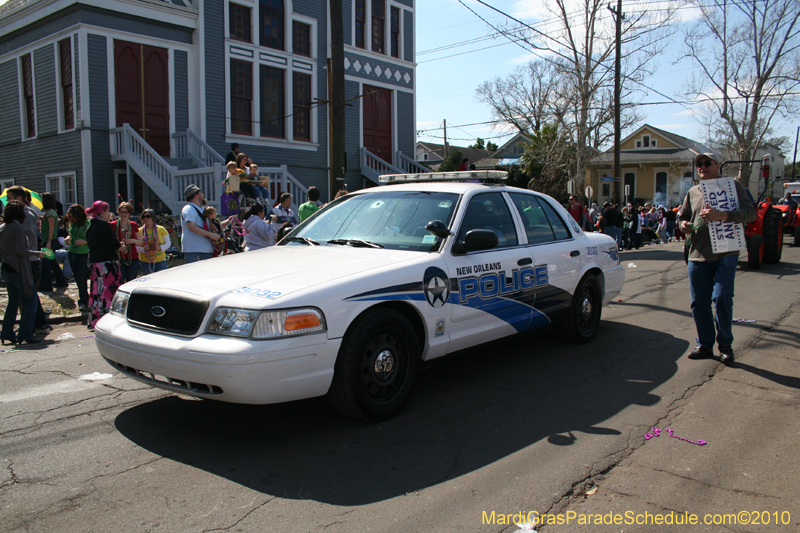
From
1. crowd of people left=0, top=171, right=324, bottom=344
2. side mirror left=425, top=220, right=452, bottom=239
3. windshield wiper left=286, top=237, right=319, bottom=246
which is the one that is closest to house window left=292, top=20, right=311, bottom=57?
crowd of people left=0, top=171, right=324, bottom=344

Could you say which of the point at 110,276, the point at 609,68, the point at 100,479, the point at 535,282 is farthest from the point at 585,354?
the point at 609,68

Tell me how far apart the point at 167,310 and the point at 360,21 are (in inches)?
771

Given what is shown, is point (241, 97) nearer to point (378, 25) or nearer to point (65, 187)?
point (65, 187)

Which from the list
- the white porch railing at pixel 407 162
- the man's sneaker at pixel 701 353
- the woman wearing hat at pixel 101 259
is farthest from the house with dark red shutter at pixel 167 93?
the man's sneaker at pixel 701 353

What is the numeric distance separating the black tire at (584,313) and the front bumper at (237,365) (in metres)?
3.18

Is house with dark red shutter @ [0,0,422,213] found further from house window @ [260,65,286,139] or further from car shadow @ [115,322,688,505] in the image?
car shadow @ [115,322,688,505]

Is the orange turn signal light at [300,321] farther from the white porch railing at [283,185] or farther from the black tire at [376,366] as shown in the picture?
the white porch railing at [283,185]

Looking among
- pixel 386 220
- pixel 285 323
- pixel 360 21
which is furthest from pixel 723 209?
pixel 360 21

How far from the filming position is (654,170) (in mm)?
49125

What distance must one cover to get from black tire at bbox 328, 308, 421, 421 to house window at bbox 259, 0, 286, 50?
16928 millimetres

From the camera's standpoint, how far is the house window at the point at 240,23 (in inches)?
702

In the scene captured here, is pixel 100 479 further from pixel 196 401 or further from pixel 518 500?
pixel 518 500

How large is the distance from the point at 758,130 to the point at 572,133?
612 inches

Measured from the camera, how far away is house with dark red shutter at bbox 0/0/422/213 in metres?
15.3
